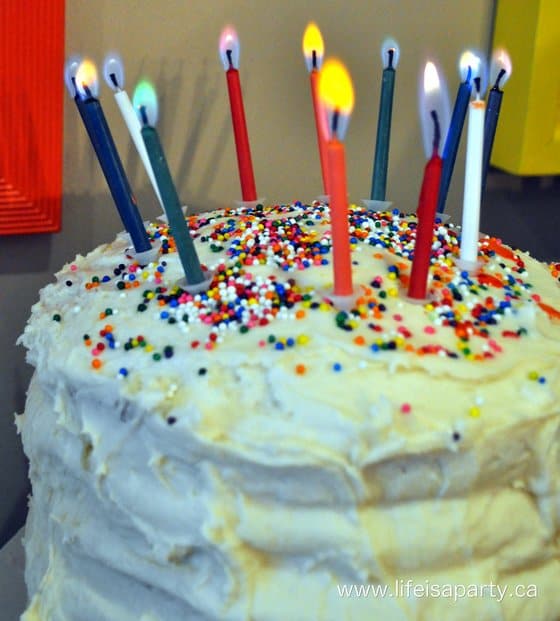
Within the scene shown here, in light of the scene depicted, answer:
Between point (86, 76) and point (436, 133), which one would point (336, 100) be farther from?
point (86, 76)

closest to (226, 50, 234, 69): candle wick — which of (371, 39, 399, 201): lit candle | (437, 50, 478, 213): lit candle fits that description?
(371, 39, 399, 201): lit candle

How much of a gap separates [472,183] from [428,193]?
0.16 metres

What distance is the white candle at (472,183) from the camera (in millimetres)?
930

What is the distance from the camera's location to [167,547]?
2.54 ft

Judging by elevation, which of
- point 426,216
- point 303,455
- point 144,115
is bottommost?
point 303,455

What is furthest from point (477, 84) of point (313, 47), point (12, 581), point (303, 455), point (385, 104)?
point (12, 581)

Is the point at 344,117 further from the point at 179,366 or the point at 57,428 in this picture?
the point at 57,428

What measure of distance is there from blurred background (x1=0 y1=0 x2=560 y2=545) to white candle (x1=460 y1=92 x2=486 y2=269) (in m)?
0.56

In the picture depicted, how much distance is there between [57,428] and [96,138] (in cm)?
39

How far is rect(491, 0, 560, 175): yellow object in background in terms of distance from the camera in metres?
1.39

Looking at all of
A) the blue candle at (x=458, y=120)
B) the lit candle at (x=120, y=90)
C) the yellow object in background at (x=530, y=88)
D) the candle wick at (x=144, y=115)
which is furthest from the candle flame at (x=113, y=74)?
the yellow object in background at (x=530, y=88)

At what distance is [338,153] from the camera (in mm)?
754

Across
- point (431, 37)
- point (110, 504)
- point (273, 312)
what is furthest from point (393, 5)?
point (110, 504)

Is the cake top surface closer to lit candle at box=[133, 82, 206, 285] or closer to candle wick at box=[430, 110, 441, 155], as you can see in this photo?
lit candle at box=[133, 82, 206, 285]
